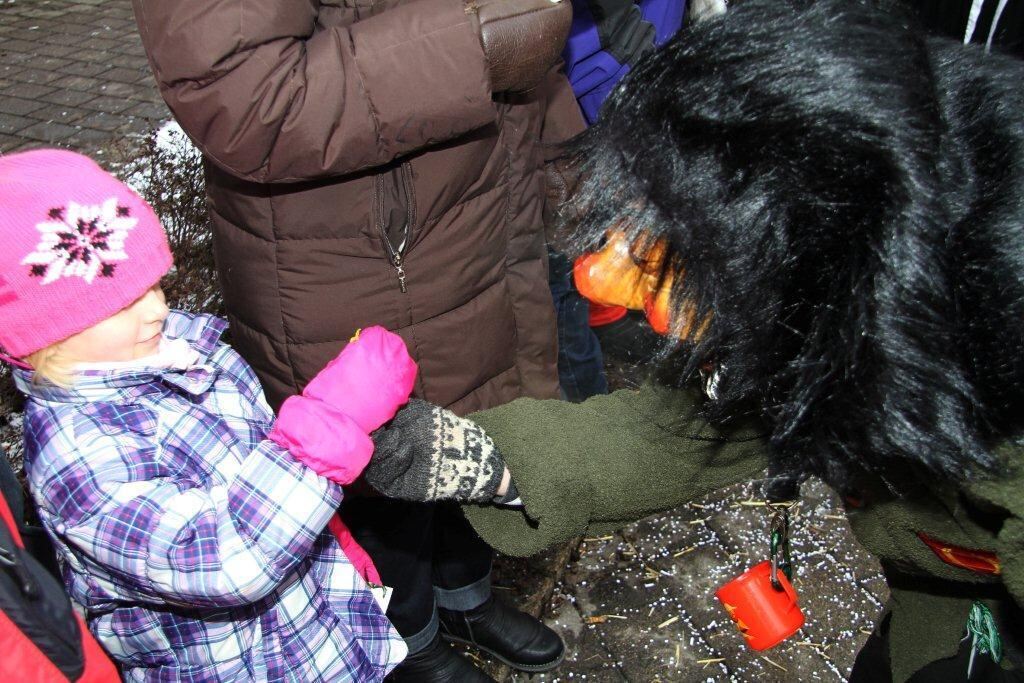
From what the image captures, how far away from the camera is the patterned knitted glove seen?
151 centimetres

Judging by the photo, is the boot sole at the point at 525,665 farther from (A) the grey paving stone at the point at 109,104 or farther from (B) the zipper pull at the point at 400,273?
(A) the grey paving stone at the point at 109,104

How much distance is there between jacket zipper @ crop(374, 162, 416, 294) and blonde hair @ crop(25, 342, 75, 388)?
2.04ft

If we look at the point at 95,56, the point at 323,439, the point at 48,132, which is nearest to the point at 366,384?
the point at 323,439

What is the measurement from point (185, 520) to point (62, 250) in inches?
18.3

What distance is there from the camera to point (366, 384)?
4.89 ft

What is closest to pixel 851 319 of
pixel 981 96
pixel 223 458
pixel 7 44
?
pixel 981 96

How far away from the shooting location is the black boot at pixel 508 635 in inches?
94.0

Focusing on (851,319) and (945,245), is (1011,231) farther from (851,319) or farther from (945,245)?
(851,319)

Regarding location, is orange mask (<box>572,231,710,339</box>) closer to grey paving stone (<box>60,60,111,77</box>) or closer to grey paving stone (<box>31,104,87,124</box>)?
grey paving stone (<box>31,104,87,124</box>)

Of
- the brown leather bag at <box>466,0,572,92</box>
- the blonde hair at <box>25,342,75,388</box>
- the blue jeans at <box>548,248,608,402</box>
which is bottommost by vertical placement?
the blue jeans at <box>548,248,608,402</box>

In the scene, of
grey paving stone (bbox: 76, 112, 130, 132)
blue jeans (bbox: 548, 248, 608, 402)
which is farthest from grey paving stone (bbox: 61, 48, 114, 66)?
blue jeans (bbox: 548, 248, 608, 402)

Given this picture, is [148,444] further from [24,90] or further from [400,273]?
[24,90]

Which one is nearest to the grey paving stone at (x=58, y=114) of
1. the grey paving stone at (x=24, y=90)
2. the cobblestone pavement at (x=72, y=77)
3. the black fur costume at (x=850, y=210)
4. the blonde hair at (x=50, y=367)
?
the cobblestone pavement at (x=72, y=77)

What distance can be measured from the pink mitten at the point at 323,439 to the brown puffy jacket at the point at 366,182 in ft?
1.25
